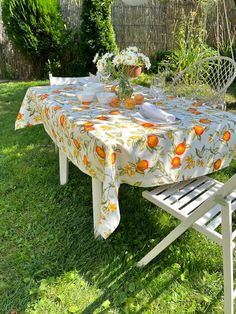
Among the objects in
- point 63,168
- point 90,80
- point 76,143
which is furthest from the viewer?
point 90,80

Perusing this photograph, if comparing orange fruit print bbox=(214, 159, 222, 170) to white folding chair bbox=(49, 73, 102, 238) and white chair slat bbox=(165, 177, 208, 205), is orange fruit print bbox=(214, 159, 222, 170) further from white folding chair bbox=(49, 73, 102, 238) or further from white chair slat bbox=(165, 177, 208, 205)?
white folding chair bbox=(49, 73, 102, 238)

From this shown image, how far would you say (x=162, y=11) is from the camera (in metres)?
6.88

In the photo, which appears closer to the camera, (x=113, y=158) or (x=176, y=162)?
(x=113, y=158)

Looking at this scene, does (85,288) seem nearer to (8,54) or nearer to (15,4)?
(15,4)

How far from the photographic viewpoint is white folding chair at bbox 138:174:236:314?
1.32 m

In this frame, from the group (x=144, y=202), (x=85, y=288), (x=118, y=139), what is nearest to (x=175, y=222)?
(x=144, y=202)

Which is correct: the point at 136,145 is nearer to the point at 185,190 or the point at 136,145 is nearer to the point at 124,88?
the point at 185,190

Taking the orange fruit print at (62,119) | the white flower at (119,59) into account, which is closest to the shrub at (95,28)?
the white flower at (119,59)

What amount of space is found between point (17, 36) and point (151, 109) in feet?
17.8

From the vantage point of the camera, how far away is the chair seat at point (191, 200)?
1571mm

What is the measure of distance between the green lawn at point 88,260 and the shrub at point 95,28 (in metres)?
A: 4.33

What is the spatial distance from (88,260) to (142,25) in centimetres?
635

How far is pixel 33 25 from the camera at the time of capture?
20.0ft

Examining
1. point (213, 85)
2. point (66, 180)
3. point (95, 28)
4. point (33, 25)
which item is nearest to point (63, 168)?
point (66, 180)
